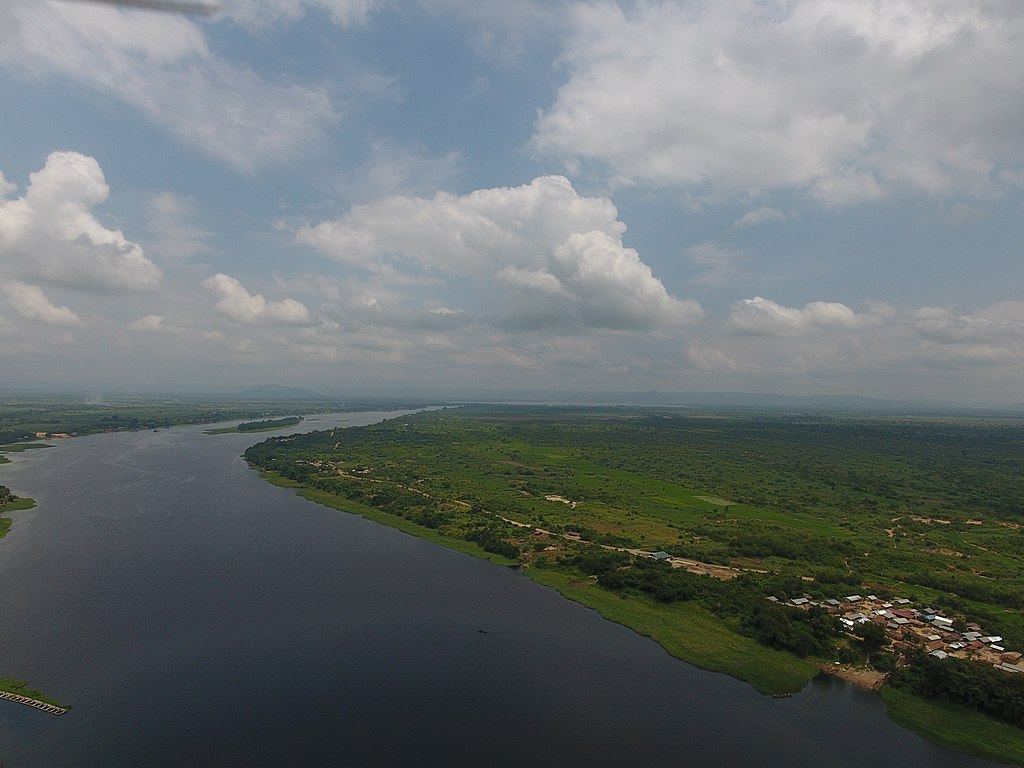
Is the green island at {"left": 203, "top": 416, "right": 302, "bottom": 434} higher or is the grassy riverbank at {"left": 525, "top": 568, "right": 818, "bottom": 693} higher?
the green island at {"left": 203, "top": 416, "right": 302, "bottom": 434}

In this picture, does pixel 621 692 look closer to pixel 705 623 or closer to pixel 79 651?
pixel 705 623

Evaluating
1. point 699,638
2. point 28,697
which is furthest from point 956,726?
point 28,697

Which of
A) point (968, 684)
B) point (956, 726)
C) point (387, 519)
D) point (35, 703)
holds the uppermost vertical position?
point (387, 519)

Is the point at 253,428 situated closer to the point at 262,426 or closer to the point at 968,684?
the point at 262,426

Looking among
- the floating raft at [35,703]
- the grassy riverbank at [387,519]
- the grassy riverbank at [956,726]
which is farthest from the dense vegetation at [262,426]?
the grassy riverbank at [956,726]

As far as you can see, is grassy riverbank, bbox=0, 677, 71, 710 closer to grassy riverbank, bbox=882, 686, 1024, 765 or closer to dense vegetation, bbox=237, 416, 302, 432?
grassy riverbank, bbox=882, 686, 1024, 765

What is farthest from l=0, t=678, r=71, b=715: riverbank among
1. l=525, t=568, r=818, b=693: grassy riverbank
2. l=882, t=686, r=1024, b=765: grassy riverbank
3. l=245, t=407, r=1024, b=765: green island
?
l=882, t=686, r=1024, b=765: grassy riverbank

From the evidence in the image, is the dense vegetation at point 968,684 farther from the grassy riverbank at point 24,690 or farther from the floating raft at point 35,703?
the grassy riverbank at point 24,690

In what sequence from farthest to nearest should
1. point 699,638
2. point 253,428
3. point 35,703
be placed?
point 253,428
point 699,638
point 35,703
